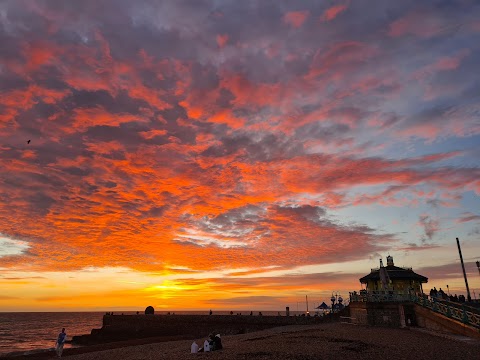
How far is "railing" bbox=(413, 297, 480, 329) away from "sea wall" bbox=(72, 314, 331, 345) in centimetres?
2773

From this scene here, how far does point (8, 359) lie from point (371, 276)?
4303 centimetres

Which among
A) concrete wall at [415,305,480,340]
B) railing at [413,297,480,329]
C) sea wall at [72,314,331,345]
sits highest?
railing at [413,297,480,329]

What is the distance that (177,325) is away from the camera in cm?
6669

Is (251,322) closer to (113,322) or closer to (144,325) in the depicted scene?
(144,325)

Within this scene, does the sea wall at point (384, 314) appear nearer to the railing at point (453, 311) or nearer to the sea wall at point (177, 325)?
the railing at point (453, 311)

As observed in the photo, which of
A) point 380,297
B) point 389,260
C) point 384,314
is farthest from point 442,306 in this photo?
point 389,260

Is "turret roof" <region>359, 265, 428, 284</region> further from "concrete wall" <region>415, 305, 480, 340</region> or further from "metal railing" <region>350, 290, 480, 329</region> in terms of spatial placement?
"concrete wall" <region>415, 305, 480, 340</region>

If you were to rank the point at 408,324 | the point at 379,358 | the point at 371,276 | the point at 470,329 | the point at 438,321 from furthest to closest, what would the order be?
1. the point at 371,276
2. the point at 408,324
3. the point at 438,321
4. the point at 470,329
5. the point at 379,358

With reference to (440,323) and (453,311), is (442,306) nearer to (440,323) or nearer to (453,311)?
(453,311)

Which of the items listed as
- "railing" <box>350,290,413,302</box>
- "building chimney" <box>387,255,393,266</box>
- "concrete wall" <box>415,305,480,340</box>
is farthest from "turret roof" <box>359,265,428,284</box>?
"concrete wall" <box>415,305,480,340</box>

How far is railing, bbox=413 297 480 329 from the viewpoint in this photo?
19.5 m

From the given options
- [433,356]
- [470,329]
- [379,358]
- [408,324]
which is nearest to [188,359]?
[379,358]

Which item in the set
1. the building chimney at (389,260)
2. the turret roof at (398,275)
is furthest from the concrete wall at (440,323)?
the building chimney at (389,260)

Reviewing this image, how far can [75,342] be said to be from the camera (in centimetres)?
6344
